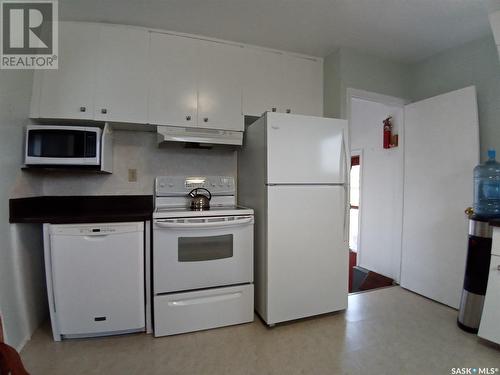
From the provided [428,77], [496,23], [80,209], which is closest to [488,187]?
[496,23]

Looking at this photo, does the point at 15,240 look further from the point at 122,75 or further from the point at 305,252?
the point at 305,252

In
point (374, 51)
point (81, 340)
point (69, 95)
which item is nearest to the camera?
point (81, 340)

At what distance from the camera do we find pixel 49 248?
1635 mm

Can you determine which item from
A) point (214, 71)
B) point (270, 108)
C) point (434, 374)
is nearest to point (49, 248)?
point (214, 71)

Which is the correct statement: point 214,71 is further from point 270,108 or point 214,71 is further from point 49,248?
point 49,248

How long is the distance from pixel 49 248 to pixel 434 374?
255cm

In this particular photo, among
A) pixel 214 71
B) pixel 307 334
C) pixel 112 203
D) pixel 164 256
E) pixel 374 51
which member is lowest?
pixel 307 334

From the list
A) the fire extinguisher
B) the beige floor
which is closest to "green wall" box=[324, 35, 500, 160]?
the fire extinguisher

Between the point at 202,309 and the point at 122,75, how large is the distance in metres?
1.96

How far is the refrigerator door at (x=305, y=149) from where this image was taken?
1862 millimetres

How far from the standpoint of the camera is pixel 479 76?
2.16 meters

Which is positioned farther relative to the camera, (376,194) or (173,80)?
(376,194)

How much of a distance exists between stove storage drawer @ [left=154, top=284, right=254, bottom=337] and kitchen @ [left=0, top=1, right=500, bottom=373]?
0.07 metres

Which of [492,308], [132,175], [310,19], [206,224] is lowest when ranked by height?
[492,308]
